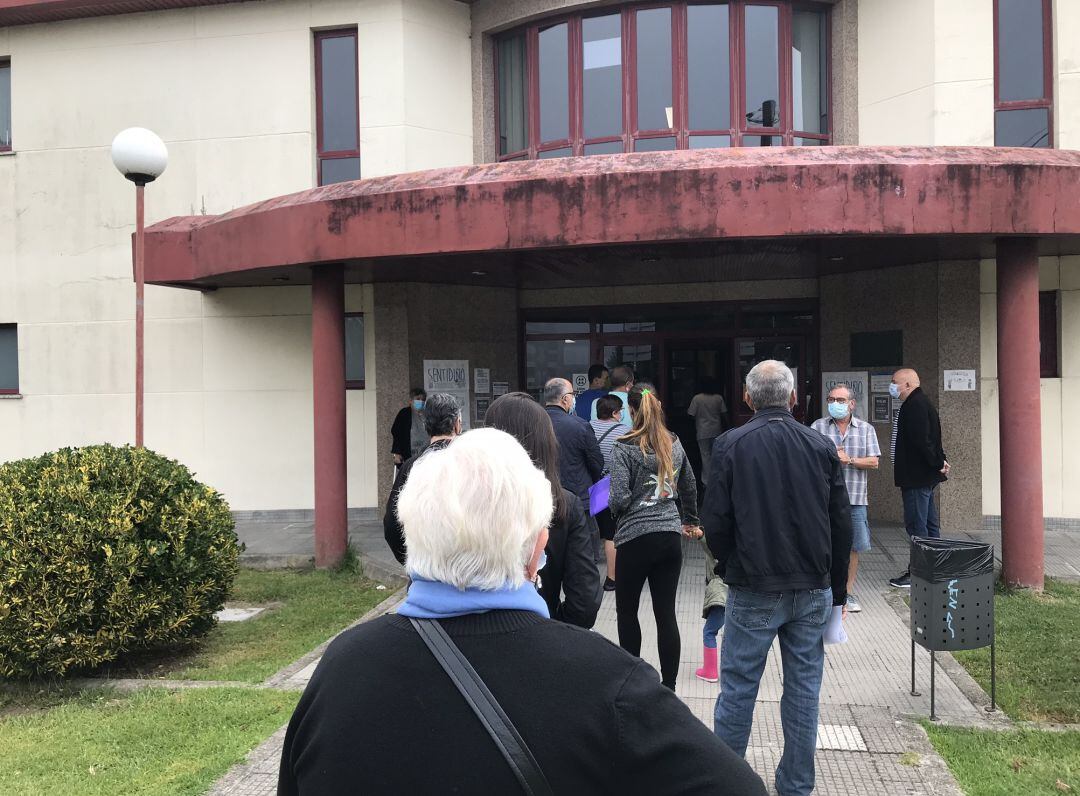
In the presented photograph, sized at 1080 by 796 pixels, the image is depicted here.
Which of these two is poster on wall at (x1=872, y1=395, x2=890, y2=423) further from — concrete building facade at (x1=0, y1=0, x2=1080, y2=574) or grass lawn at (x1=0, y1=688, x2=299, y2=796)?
grass lawn at (x1=0, y1=688, x2=299, y2=796)

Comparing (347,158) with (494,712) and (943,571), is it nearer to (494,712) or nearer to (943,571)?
(943,571)

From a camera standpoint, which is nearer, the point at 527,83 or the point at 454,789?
the point at 454,789

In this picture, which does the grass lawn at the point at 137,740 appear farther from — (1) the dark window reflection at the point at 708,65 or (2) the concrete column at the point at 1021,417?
(1) the dark window reflection at the point at 708,65

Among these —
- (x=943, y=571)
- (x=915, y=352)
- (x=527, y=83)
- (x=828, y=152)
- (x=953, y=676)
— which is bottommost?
(x=953, y=676)

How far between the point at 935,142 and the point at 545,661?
989cm

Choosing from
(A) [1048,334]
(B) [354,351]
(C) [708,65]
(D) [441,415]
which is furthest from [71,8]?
(A) [1048,334]

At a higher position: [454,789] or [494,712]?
[494,712]

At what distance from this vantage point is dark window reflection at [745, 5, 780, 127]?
10133 mm

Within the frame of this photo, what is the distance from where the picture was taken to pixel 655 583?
184 inches

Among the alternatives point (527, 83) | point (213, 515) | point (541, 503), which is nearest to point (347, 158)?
point (527, 83)

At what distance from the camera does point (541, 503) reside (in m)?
1.66

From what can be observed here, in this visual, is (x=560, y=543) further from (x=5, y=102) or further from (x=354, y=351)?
(x=5, y=102)

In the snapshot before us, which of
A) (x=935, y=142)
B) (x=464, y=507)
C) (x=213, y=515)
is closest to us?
(x=464, y=507)

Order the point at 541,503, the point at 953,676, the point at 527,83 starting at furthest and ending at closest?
the point at 527,83 < the point at 953,676 < the point at 541,503
